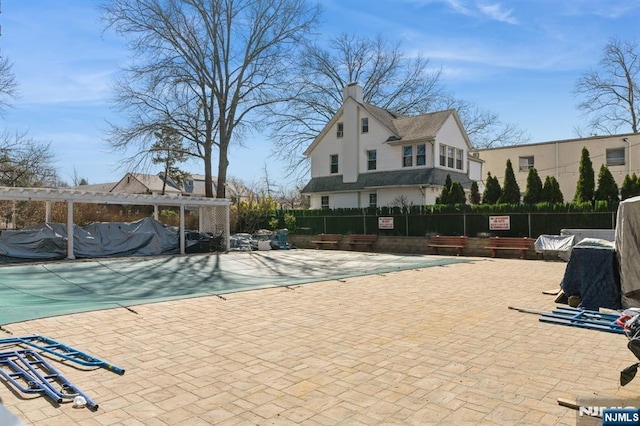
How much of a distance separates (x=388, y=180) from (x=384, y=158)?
196 cm

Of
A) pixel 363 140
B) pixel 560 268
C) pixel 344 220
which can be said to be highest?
pixel 363 140

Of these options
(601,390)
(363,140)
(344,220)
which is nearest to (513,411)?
(601,390)

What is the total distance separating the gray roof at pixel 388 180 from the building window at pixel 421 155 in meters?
0.58

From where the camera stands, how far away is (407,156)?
27.2 m

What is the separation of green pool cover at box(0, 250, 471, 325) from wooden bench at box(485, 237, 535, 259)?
4618mm

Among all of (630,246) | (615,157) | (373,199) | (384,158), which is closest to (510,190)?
(384,158)

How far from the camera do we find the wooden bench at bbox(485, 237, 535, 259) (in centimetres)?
1865

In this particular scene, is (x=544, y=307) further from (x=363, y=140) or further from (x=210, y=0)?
(x=210, y=0)

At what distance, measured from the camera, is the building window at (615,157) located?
27.0 metres

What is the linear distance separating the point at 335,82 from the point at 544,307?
32289mm

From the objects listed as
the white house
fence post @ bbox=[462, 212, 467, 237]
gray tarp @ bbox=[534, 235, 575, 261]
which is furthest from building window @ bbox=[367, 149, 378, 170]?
gray tarp @ bbox=[534, 235, 575, 261]

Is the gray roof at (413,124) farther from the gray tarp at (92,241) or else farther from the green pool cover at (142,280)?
the gray tarp at (92,241)

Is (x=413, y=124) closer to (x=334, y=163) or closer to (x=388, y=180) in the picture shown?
(x=388, y=180)

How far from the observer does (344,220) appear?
25750mm
